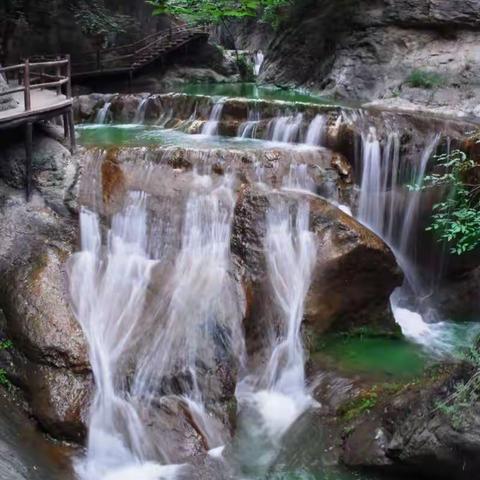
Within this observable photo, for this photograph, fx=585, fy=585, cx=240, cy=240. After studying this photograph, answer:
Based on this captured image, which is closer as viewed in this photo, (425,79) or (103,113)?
(103,113)

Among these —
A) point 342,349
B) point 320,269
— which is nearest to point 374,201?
point 320,269

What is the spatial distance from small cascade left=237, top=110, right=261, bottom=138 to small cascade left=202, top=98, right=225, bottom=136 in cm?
64

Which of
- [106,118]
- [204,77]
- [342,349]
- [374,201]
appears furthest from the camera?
[204,77]

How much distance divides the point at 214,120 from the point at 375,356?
23.1 ft

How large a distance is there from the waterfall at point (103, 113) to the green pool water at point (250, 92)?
3092 millimetres

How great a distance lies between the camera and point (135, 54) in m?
20.8

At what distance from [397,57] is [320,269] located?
10167 mm

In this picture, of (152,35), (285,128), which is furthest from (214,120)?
(152,35)

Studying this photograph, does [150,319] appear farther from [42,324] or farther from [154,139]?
[154,139]

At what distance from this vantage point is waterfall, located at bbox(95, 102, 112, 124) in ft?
48.3

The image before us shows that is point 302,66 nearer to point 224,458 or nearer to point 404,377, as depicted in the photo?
point 404,377

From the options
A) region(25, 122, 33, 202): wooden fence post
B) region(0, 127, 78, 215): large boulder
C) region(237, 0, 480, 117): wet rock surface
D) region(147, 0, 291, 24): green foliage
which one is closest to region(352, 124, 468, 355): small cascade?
region(237, 0, 480, 117): wet rock surface

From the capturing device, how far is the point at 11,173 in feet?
29.6

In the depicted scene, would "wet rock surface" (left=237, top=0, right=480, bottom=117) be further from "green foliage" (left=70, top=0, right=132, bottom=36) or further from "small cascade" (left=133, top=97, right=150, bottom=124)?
"green foliage" (left=70, top=0, right=132, bottom=36)
